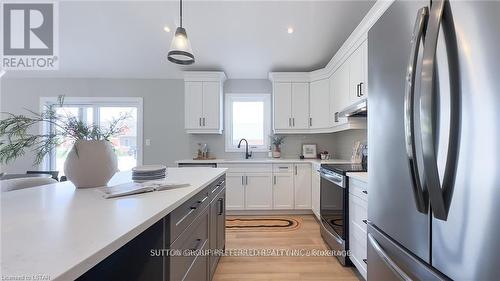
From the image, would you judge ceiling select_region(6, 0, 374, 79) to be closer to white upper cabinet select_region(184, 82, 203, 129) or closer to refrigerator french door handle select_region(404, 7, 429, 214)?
white upper cabinet select_region(184, 82, 203, 129)

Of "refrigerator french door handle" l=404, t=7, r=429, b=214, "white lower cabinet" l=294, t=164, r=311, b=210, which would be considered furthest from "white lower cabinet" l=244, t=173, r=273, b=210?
"refrigerator french door handle" l=404, t=7, r=429, b=214

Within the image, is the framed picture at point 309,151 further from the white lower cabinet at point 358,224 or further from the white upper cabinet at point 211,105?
the white lower cabinet at point 358,224

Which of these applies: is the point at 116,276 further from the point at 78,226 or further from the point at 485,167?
the point at 485,167

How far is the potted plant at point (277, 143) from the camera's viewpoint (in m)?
4.09

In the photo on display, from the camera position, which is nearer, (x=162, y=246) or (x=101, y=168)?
(x=162, y=246)

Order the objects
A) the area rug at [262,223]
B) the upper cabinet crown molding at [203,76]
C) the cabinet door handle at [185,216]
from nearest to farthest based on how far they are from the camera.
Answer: the cabinet door handle at [185,216]
the area rug at [262,223]
the upper cabinet crown molding at [203,76]

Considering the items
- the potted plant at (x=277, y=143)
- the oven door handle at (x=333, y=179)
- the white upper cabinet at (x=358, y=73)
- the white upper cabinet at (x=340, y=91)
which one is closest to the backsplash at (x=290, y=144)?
the potted plant at (x=277, y=143)

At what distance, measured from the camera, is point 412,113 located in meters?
0.76

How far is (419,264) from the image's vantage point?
0.77 meters

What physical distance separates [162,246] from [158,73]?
→ 3.94 metres

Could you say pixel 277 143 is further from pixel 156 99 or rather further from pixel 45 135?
pixel 45 135

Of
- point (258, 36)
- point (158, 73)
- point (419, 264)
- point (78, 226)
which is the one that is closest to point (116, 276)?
point (78, 226)

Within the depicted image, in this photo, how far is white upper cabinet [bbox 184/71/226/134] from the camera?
3873mm

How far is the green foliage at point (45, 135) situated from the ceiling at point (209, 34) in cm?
185
